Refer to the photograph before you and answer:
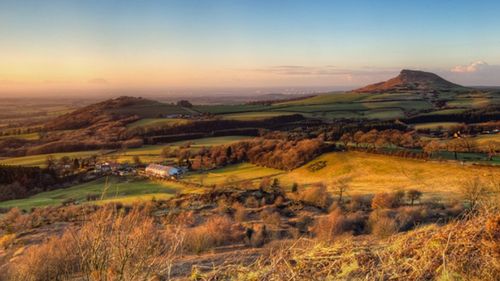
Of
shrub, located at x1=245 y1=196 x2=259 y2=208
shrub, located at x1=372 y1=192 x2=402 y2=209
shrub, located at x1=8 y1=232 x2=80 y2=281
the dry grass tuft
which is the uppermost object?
the dry grass tuft

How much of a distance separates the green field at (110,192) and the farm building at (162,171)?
2.80 metres

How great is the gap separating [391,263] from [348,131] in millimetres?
84439

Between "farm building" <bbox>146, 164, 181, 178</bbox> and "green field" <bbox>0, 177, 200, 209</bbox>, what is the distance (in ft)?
9.19

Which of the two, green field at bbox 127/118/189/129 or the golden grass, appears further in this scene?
green field at bbox 127/118/189/129

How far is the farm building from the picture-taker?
6631 cm

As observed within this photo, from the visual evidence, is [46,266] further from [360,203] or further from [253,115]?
[253,115]

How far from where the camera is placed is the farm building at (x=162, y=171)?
66306mm

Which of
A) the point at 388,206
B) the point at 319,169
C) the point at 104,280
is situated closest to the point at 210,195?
the point at 388,206

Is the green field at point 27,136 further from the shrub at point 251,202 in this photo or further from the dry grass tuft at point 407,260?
the dry grass tuft at point 407,260

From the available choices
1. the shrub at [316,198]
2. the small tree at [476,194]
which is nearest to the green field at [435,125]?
the shrub at [316,198]

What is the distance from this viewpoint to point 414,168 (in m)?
54.0

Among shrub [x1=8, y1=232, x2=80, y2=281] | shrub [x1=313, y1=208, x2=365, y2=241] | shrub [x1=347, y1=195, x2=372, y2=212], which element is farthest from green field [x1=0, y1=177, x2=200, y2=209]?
shrub [x1=8, y1=232, x2=80, y2=281]

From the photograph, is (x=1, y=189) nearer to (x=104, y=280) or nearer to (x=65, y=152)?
(x=65, y=152)

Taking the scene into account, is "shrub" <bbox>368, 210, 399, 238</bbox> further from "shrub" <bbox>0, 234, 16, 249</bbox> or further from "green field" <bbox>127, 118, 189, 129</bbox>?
"green field" <bbox>127, 118, 189, 129</bbox>
